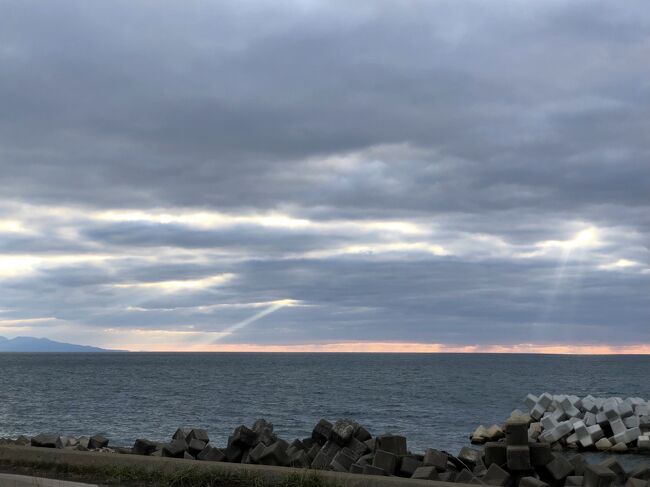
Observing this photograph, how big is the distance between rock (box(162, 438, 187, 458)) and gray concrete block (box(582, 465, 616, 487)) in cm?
795

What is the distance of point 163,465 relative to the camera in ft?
34.8

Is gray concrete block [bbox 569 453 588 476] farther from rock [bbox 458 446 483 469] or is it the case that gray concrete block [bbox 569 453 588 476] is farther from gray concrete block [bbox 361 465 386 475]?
gray concrete block [bbox 361 465 386 475]

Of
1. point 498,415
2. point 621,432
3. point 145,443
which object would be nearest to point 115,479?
point 145,443

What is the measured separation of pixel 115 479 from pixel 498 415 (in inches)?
1517

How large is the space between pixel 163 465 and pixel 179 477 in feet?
1.88

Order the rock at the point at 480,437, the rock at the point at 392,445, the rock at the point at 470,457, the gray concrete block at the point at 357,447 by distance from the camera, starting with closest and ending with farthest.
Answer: the rock at the point at 392,445
the gray concrete block at the point at 357,447
the rock at the point at 470,457
the rock at the point at 480,437

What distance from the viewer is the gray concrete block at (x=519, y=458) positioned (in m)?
13.3

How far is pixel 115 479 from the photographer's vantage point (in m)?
10.5

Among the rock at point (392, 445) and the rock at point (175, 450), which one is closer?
the rock at point (392, 445)

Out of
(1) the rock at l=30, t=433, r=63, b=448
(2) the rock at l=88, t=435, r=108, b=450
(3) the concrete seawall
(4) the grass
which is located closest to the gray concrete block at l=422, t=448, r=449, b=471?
(3) the concrete seawall

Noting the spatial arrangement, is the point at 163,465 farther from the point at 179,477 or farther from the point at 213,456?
the point at 213,456

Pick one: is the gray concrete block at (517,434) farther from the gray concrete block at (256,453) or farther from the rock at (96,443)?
the rock at (96,443)

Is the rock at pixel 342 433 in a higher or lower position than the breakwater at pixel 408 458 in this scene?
higher

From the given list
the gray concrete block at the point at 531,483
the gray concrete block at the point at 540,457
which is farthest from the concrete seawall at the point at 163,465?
the gray concrete block at the point at 540,457
